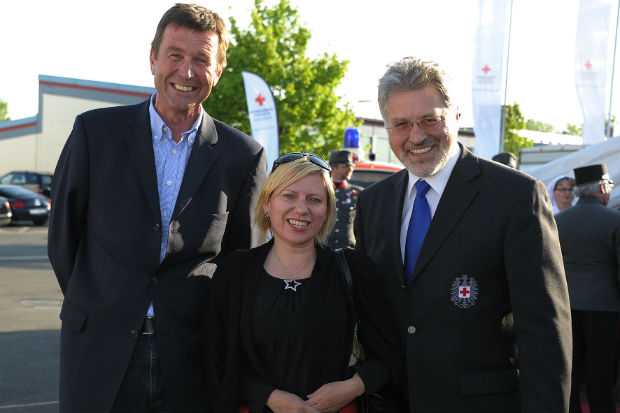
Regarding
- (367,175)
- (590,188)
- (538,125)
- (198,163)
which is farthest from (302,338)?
(538,125)

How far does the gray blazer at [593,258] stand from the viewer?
5.73 m

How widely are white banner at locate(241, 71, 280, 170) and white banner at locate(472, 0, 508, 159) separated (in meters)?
5.23

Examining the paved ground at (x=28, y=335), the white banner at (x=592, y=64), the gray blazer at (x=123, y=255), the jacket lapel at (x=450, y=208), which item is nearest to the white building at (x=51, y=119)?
the paved ground at (x=28, y=335)

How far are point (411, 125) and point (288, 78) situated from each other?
2674 centimetres

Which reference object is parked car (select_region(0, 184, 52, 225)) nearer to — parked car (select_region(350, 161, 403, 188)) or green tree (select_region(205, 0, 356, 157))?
green tree (select_region(205, 0, 356, 157))

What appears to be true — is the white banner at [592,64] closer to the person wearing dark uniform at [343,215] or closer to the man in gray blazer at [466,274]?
the person wearing dark uniform at [343,215]

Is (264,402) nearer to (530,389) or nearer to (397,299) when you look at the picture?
(397,299)

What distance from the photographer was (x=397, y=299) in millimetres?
2688

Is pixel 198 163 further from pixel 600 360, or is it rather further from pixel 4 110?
pixel 4 110

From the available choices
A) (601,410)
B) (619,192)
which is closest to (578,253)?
(601,410)

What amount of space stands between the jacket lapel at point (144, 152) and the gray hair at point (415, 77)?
1011 mm

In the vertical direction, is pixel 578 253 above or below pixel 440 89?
below

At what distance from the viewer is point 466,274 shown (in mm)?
2543

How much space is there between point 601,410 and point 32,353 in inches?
222
